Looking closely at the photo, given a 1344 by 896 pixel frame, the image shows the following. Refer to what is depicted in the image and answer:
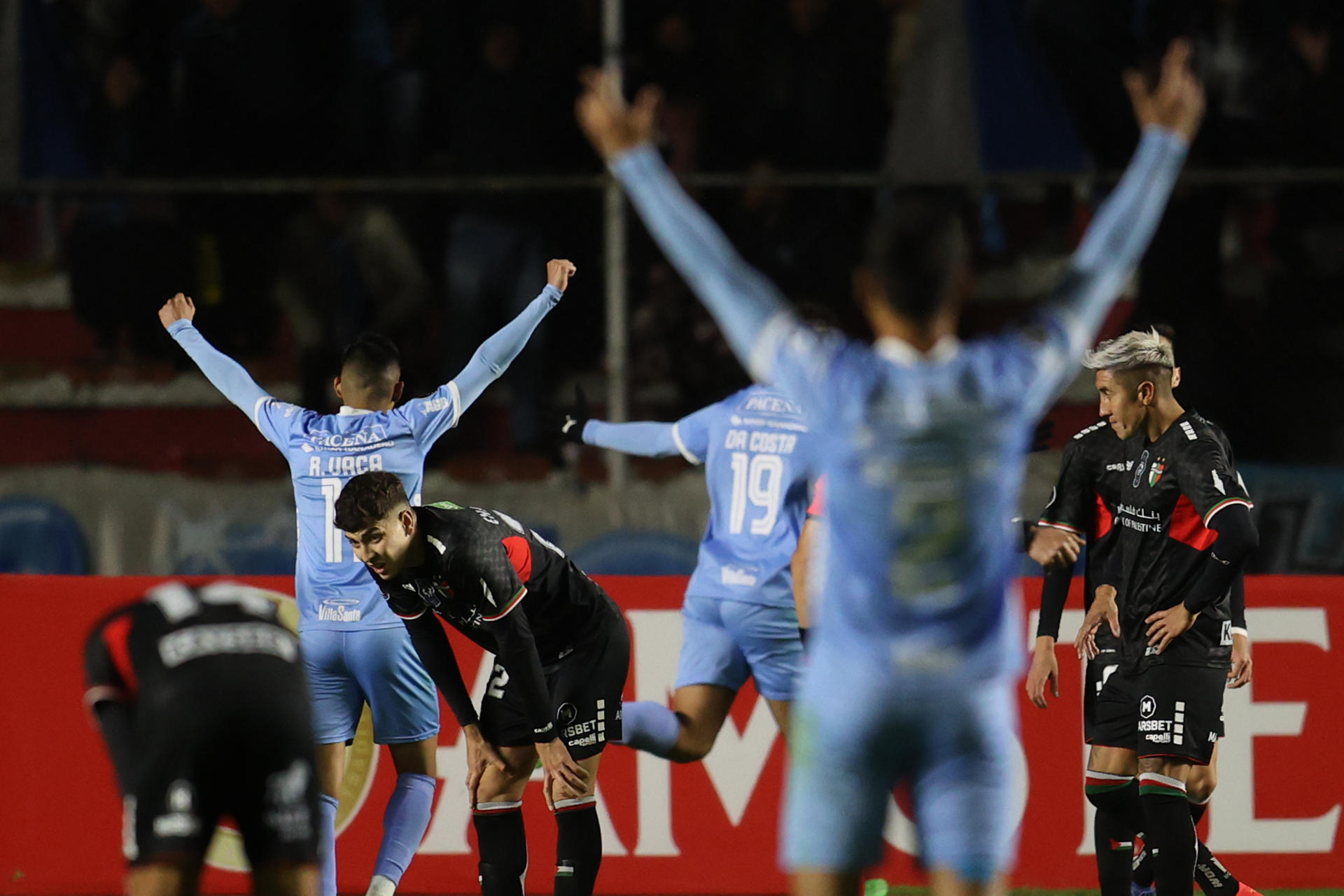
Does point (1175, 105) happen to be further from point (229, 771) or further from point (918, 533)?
point (229, 771)

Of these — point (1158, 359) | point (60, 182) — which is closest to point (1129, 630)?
point (1158, 359)

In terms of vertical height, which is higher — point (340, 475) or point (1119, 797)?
point (340, 475)

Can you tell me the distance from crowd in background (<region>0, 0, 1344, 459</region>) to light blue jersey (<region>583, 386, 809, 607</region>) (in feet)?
11.4

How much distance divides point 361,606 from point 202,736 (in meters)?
2.53

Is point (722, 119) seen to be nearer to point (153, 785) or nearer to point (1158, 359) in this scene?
point (1158, 359)

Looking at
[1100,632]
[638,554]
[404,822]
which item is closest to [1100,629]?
[1100,632]

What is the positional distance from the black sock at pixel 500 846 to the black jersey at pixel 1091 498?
232 cm

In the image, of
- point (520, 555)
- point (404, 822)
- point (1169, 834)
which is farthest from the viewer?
point (404, 822)

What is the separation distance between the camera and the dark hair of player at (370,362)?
6402 millimetres

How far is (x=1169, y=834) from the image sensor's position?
575 centimetres

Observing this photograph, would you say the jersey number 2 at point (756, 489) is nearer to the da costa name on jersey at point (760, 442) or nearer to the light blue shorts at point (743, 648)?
the da costa name on jersey at point (760, 442)

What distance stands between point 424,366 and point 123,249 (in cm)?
207

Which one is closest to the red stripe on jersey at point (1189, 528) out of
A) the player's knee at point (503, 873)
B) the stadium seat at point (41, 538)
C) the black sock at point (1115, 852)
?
the black sock at point (1115, 852)

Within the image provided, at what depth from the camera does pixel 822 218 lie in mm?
10250
